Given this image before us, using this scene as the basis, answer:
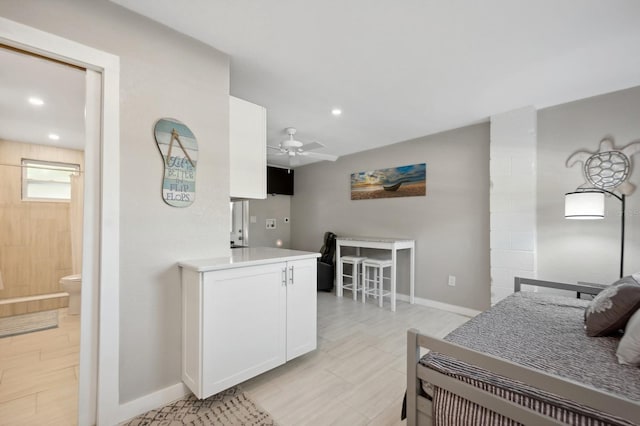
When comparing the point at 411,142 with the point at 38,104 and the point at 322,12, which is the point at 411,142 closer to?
the point at 322,12

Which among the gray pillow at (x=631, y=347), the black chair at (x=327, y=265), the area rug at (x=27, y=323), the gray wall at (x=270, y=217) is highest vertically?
the gray wall at (x=270, y=217)

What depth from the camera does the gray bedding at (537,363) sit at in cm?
91

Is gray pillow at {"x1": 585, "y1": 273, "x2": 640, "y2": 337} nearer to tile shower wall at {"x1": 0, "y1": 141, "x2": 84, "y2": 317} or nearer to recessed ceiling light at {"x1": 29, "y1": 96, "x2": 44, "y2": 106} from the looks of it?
recessed ceiling light at {"x1": 29, "y1": 96, "x2": 44, "y2": 106}

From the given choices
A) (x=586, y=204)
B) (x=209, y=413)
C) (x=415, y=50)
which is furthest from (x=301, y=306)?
(x=586, y=204)

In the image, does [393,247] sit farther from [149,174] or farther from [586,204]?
[149,174]

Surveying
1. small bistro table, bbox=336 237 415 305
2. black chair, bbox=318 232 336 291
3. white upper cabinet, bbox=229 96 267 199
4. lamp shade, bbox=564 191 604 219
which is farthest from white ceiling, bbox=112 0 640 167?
black chair, bbox=318 232 336 291

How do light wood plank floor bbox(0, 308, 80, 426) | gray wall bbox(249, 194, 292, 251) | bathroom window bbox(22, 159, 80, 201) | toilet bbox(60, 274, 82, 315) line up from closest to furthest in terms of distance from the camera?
1. light wood plank floor bbox(0, 308, 80, 426)
2. toilet bbox(60, 274, 82, 315)
3. bathroom window bbox(22, 159, 80, 201)
4. gray wall bbox(249, 194, 292, 251)

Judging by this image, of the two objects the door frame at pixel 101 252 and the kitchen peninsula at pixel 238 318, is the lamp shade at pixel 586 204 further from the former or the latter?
the door frame at pixel 101 252

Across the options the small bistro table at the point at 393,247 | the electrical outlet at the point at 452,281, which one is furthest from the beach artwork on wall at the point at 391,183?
the electrical outlet at the point at 452,281

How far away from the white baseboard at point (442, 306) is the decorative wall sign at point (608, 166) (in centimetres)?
184

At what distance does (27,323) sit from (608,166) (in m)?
6.22

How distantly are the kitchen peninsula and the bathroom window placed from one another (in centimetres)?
346

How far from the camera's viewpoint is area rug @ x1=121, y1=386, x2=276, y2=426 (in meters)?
1.55

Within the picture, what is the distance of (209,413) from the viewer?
1.62 meters
